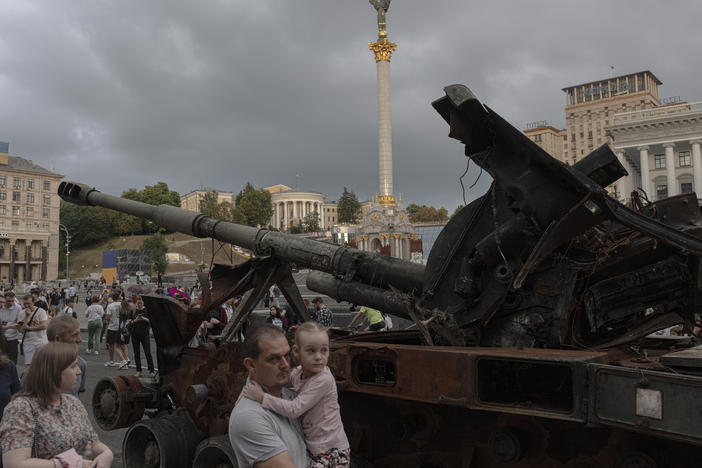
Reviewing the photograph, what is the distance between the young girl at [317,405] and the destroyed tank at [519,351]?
869 millimetres

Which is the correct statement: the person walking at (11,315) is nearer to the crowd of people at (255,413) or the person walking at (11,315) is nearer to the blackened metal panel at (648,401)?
the crowd of people at (255,413)

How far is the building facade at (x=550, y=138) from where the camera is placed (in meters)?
110

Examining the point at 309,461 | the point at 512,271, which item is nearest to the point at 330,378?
the point at 309,461

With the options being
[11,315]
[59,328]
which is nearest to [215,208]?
[11,315]

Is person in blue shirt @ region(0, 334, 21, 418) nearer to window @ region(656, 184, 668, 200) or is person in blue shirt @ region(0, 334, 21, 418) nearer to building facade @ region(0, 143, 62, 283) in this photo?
window @ region(656, 184, 668, 200)

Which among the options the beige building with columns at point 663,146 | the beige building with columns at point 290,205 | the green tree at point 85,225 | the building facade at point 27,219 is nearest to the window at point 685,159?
the beige building with columns at point 663,146

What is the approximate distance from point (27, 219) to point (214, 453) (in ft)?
341

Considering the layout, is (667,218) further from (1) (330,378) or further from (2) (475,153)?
(1) (330,378)

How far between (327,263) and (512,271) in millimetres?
2571

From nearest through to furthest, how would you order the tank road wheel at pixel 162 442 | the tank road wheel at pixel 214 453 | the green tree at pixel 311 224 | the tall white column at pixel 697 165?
1. the tank road wheel at pixel 214 453
2. the tank road wheel at pixel 162 442
3. the tall white column at pixel 697 165
4. the green tree at pixel 311 224

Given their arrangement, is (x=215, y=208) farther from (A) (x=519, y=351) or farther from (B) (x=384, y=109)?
(A) (x=519, y=351)

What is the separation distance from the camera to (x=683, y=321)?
4.60 m

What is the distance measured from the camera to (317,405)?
2.88 m

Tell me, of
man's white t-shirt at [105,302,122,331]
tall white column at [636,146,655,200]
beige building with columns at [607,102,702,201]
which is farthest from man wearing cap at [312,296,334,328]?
tall white column at [636,146,655,200]
